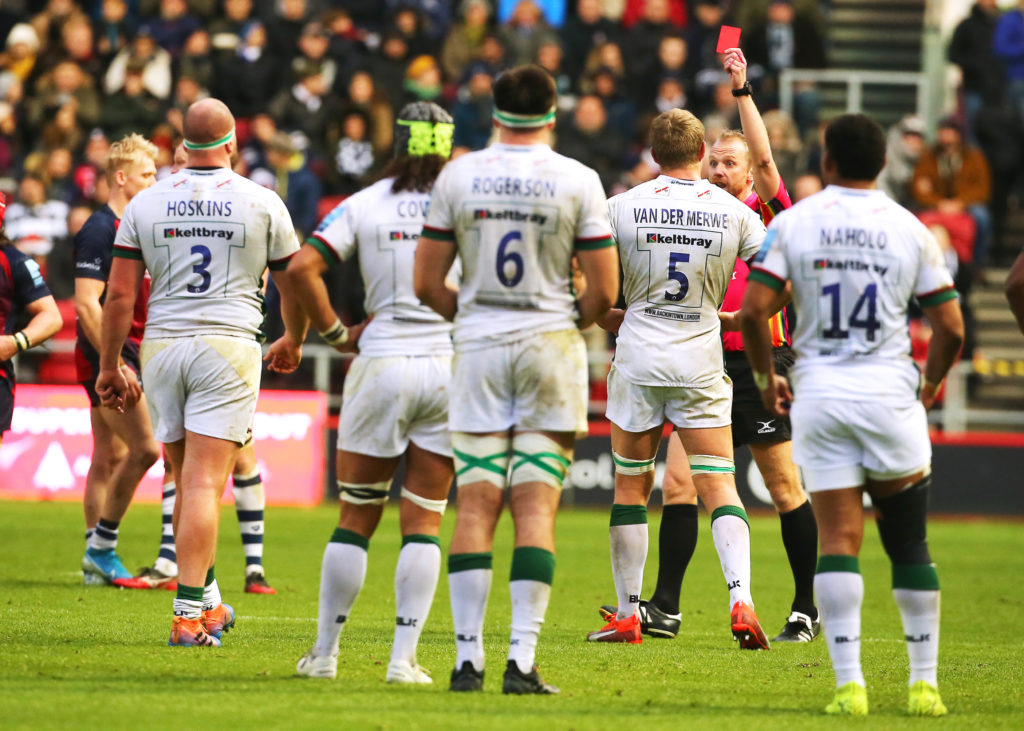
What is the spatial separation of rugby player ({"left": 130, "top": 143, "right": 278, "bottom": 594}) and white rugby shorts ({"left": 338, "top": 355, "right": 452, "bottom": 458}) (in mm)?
3518

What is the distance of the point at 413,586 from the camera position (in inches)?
245

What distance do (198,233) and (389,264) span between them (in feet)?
4.20

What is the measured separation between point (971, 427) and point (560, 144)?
6.40 metres

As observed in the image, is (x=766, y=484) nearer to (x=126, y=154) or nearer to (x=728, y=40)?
(x=728, y=40)

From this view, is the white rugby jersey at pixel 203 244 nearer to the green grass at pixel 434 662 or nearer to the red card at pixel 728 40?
the green grass at pixel 434 662

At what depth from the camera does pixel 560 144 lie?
1997 cm

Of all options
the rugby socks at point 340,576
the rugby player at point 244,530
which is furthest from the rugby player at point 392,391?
the rugby player at point 244,530

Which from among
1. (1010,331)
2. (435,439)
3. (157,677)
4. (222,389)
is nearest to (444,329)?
(435,439)

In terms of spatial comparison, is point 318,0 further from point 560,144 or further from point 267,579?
point 267,579

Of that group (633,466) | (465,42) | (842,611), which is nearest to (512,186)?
(842,611)

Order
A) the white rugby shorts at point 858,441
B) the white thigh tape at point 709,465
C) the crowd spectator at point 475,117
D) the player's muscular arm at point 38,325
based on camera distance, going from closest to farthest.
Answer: the white rugby shorts at point 858,441 < the white thigh tape at point 709,465 < the player's muscular arm at point 38,325 < the crowd spectator at point 475,117

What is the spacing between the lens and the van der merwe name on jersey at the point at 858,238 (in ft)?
19.7

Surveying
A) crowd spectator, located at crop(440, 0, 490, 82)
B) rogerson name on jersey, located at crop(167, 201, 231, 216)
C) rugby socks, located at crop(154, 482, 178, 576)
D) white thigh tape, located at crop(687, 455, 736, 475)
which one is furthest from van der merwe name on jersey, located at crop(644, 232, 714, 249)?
crowd spectator, located at crop(440, 0, 490, 82)

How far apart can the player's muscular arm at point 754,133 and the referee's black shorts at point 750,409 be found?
1044 millimetres
